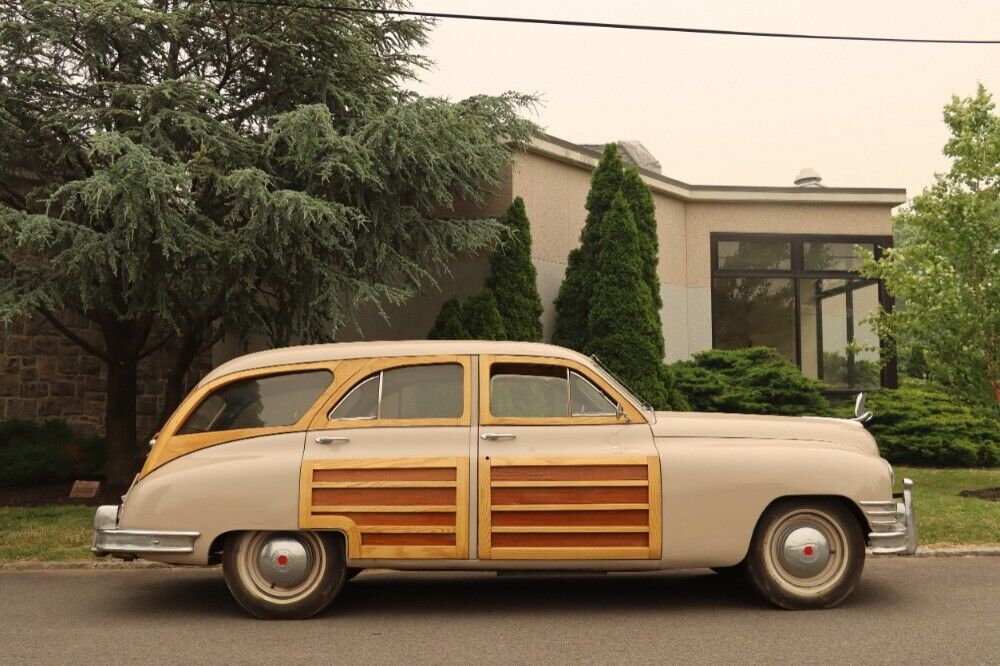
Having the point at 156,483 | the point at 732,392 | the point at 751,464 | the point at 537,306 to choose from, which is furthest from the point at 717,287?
the point at 156,483

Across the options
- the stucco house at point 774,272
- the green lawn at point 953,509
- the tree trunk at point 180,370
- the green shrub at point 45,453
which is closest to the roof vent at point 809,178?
the stucco house at point 774,272

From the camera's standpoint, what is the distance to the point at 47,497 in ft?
44.9

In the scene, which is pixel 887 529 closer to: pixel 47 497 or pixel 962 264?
pixel 962 264

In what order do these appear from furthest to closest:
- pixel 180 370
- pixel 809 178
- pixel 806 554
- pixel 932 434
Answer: pixel 809 178 → pixel 932 434 → pixel 180 370 → pixel 806 554

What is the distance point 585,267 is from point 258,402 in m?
8.58

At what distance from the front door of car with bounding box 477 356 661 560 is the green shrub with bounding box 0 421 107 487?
34.4 ft

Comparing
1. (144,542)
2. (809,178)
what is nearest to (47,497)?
(144,542)

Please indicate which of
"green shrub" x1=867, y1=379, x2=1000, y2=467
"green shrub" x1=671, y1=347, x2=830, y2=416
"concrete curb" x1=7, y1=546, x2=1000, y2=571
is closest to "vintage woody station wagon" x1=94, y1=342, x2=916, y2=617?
"concrete curb" x1=7, y1=546, x2=1000, y2=571

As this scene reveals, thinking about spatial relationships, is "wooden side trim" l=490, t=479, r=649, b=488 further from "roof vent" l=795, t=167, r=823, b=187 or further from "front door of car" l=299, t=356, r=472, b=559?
"roof vent" l=795, t=167, r=823, b=187

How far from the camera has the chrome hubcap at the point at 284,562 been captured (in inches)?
263

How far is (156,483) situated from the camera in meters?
6.72

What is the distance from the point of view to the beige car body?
6574 mm

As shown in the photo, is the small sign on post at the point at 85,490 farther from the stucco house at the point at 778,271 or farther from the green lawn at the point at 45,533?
the stucco house at the point at 778,271

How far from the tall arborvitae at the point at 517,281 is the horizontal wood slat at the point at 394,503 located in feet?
24.5
